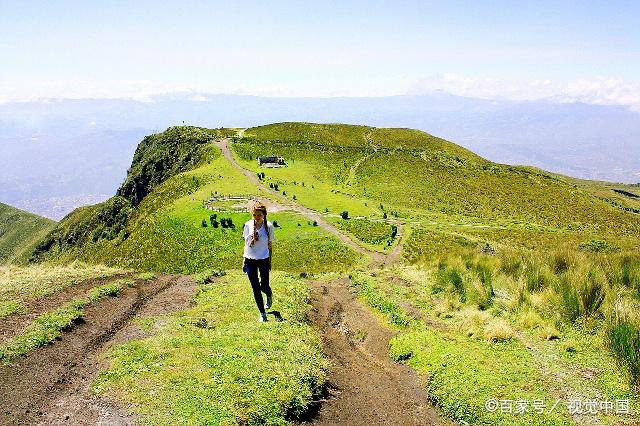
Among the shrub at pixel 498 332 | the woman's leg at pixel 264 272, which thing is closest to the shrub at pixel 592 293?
the shrub at pixel 498 332

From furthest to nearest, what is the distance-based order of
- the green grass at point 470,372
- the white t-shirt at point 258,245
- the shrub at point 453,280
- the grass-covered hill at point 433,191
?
the grass-covered hill at point 433,191
the shrub at point 453,280
the white t-shirt at point 258,245
the green grass at point 470,372

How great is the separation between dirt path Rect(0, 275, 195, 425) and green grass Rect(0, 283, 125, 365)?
0.22 meters

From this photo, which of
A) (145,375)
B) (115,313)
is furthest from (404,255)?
(145,375)

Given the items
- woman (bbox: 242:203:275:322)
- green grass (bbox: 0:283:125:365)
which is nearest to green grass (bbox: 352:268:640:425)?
woman (bbox: 242:203:275:322)

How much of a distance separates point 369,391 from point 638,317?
653cm

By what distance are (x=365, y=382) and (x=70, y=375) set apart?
23.4 feet

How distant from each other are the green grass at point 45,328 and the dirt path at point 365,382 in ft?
25.7

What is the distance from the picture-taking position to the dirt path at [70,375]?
8531 millimetres

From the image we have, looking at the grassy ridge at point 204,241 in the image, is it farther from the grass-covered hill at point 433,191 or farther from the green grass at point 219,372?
the green grass at point 219,372

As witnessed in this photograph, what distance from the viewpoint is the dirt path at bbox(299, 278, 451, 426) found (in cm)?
938

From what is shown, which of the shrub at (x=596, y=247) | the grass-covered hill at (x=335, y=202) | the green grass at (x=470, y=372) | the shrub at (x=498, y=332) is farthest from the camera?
the grass-covered hill at (x=335, y=202)

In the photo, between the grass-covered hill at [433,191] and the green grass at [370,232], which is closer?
the green grass at [370,232]

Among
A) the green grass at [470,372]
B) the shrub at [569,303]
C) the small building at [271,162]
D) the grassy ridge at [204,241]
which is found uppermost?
the small building at [271,162]

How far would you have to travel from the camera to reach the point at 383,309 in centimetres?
1711
